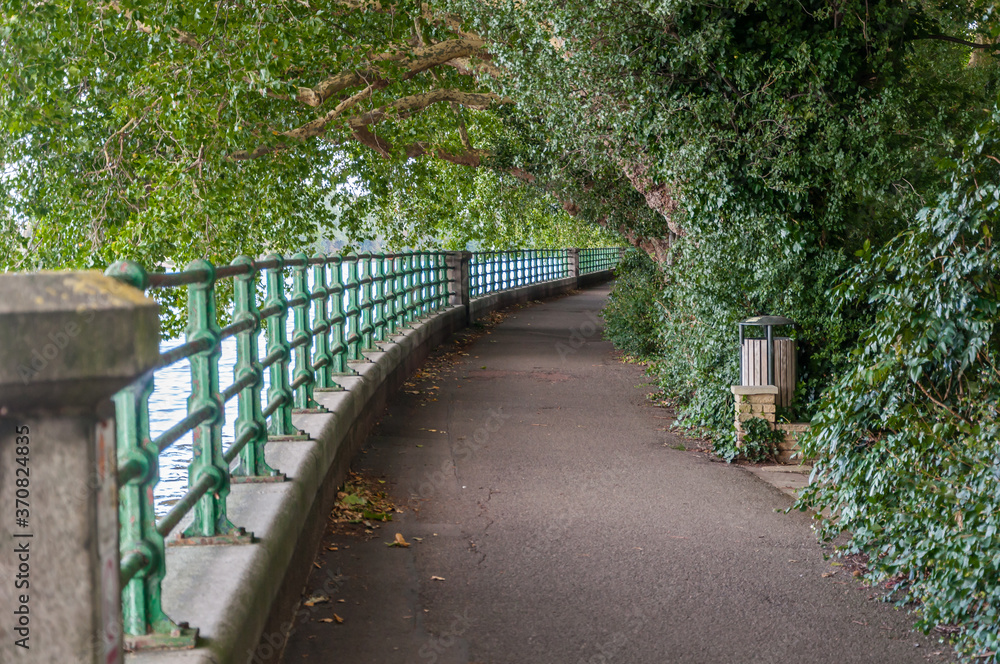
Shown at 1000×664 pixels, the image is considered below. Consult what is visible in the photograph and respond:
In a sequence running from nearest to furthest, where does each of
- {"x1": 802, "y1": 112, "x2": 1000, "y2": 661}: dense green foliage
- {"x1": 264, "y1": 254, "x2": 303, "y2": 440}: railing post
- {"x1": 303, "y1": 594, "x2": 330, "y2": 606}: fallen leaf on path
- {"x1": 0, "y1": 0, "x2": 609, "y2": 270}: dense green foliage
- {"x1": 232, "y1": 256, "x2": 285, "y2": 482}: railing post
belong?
{"x1": 802, "y1": 112, "x2": 1000, "y2": 661}: dense green foliage < {"x1": 232, "y1": 256, "x2": 285, "y2": 482}: railing post < {"x1": 303, "y1": 594, "x2": 330, "y2": 606}: fallen leaf on path < {"x1": 264, "y1": 254, "x2": 303, "y2": 440}: railing post < {"x1": 0, "y1": 0, "x2": 609, "y2": 270}: dense green foliage

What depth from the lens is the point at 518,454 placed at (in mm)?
8648

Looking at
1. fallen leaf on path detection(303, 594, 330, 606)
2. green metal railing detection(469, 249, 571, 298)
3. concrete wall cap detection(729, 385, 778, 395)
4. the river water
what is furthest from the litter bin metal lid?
green metal railing detection(469, 249, 571, 298)

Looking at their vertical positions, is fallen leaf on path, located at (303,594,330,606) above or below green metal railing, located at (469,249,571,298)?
below

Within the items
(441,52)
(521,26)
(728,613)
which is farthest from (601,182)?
(728,613)

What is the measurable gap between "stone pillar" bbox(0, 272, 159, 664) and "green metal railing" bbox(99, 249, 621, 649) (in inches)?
6.2

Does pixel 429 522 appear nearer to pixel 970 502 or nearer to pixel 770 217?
pixel 970 502

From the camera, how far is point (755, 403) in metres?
8.86

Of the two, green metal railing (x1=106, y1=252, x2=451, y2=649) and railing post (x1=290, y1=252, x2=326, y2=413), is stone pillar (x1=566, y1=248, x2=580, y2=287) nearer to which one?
green metal railing (x1=106, y1=252, x2=451, y2=649)

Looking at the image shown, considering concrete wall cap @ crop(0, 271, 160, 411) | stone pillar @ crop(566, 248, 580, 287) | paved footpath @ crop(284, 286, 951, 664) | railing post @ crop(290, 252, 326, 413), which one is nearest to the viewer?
concrete wall cap @ crop(0, 271, 160, 411)

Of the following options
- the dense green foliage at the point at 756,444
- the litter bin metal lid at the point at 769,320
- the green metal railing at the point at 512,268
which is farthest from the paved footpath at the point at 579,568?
the green metal railing at the point at 512,268
